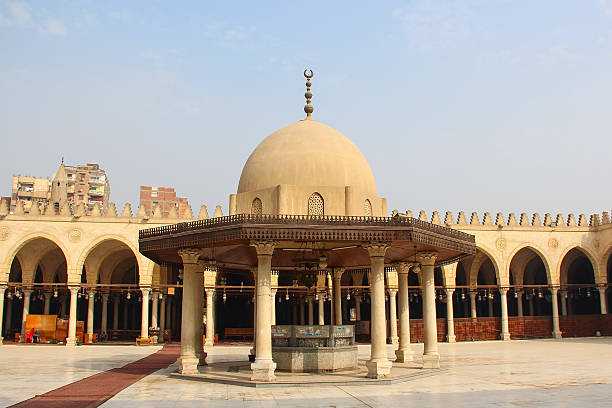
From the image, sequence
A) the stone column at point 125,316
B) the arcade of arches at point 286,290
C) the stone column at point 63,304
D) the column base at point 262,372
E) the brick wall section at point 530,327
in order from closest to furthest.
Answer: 1. the column base at point 262,372
2. the arcade of arches at point 286,290
3. the brick wall section at point 530,327
4. the stone column at point 63,304
5. the stone column at point 125,316

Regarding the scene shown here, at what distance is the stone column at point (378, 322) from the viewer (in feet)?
49.5

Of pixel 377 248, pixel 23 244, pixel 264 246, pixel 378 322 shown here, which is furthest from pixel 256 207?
pixel 23 244

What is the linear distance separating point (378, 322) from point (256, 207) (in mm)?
5579

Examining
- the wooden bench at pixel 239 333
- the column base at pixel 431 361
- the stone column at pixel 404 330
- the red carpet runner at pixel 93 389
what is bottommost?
the wooden bench at pixel 239 333

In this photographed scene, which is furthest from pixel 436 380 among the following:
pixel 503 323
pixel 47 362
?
pixel 503 323

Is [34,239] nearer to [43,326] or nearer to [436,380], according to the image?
[43,326]

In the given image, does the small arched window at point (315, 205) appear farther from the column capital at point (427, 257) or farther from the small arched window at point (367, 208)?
the column capital at point (427, 257)

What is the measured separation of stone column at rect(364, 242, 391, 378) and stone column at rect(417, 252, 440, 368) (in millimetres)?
2976

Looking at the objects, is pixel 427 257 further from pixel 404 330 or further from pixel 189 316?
pixel 189 316

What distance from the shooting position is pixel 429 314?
1825 cm

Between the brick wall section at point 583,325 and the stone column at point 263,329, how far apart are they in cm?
2868

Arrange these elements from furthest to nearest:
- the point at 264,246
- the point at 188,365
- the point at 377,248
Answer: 1. the point at 188,365
2. the point at 377,248
3. the point at 264,246

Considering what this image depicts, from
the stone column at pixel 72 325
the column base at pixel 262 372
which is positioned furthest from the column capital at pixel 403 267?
the stone column at pixel 72 325

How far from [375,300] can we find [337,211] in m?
3.47
